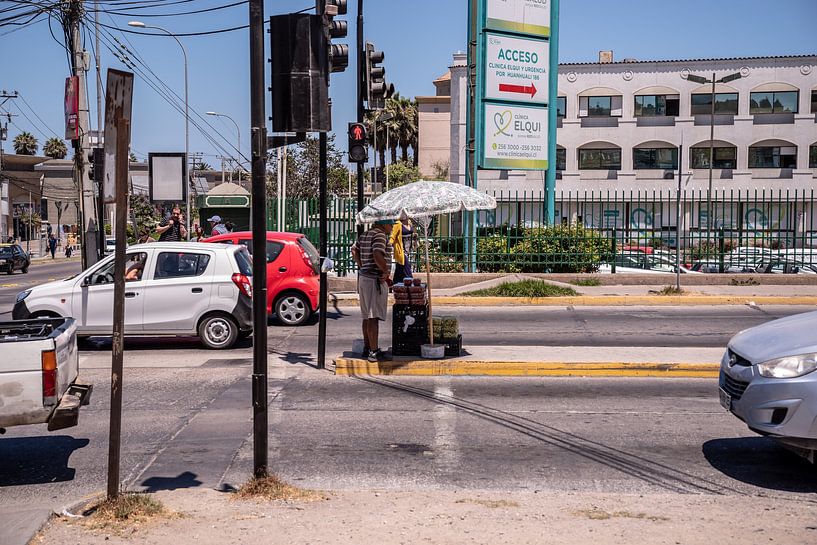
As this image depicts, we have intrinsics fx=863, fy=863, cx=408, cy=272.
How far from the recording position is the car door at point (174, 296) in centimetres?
1303

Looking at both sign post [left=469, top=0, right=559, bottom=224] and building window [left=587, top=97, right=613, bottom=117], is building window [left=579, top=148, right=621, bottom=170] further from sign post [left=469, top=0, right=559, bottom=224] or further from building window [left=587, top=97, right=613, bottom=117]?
sign post [left=469, top=0, right=559, bottom=224]

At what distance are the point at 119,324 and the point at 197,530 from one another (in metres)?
1.43

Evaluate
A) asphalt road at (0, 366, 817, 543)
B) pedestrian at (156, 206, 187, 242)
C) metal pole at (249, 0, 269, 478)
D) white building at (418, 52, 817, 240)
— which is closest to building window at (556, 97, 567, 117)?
white building at (418, 52, 817, 240)

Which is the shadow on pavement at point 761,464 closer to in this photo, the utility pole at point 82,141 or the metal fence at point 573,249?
the metal fence at point 573,249

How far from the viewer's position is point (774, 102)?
52875mm

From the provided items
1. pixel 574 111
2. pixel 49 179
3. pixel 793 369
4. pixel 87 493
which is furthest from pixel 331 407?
pixel 49 179

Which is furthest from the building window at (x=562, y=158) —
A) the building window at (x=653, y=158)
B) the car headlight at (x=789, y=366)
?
the car headlight at (x=789, y=366)

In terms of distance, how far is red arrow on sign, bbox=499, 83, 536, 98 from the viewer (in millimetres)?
23766

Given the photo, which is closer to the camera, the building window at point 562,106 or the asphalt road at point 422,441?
the asphalt road at point 422,441

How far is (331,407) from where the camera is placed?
9.45 meters

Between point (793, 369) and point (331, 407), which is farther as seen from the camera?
point (331, 407)

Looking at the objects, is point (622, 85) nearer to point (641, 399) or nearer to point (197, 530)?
point (641, 399)

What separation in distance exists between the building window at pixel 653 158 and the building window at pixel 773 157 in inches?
190

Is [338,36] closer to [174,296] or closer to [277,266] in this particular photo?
[174,296]
